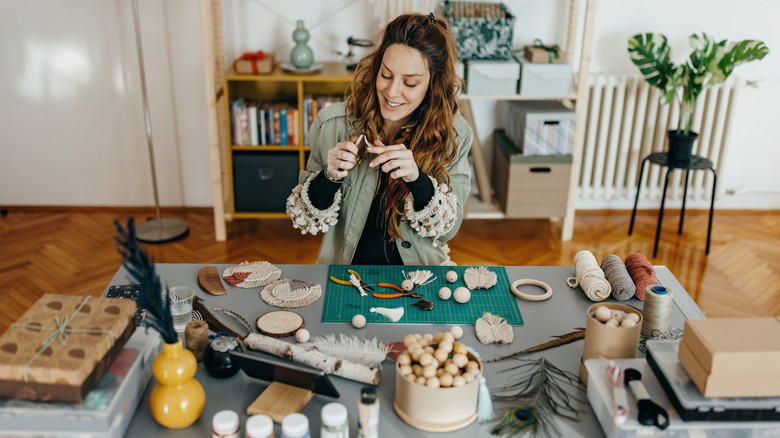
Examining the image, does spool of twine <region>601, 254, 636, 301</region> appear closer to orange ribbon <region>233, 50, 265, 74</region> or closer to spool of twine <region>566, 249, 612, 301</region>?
spool of twine <region>566, 249, 612, 301</region>

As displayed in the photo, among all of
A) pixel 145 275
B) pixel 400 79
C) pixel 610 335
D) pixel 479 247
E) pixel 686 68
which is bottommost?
pixel 479 247

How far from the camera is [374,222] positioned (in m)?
2.07

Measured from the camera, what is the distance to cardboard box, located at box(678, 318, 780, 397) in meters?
1.17

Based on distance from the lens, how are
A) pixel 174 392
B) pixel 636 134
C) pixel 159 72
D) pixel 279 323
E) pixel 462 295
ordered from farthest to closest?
pixel 636 134 < pixel 159 72 < pixel 462 295 < pixel 279 323 < pixel 174 392

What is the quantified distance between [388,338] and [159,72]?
9.86 ft

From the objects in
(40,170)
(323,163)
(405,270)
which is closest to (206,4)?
(40,170)

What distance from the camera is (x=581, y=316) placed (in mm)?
1649

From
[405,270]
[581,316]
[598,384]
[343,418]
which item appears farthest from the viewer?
[405,270]

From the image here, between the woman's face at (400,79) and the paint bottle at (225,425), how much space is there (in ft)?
3.17

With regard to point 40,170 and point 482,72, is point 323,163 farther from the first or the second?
point 40,170

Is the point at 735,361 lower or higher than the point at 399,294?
higher

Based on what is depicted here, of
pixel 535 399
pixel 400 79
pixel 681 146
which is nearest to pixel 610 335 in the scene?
pixel 535 399

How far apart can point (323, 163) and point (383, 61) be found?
1.17 ft

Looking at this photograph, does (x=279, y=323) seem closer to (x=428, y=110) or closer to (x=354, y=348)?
(x=354, y=348)
